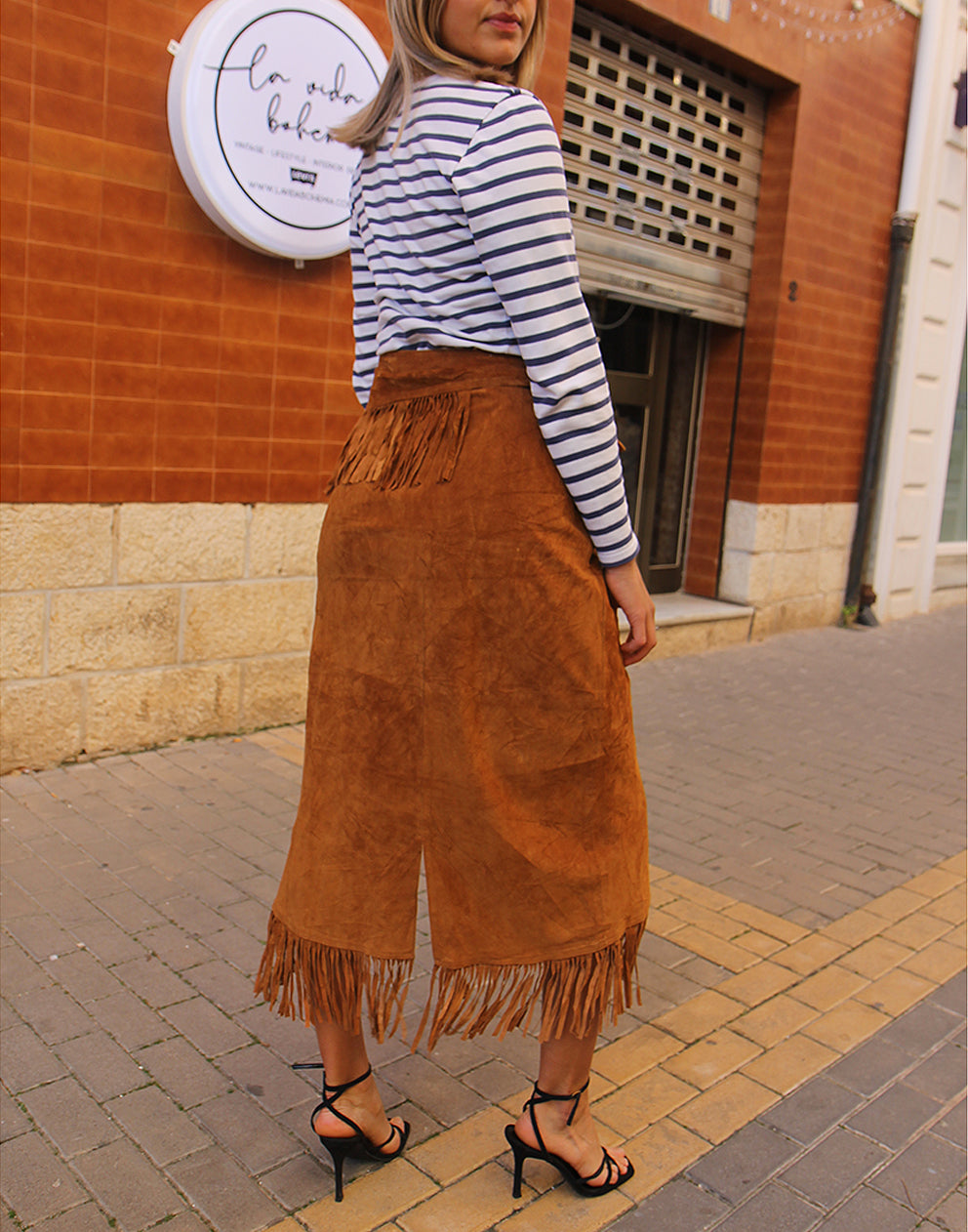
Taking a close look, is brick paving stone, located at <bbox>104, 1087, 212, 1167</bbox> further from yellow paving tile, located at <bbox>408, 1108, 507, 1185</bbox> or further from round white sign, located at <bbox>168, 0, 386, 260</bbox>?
round white sign, located at <bbox>168, 0, 386, 260</bbox>

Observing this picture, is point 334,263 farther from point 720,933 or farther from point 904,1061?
point 904,1061

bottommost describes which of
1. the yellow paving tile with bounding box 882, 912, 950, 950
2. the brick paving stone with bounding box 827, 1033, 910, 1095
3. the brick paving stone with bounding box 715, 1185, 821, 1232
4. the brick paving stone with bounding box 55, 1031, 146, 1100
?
the brick paving stone with bounding box 715, 1185, 821, 1232

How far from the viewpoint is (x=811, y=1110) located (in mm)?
2508

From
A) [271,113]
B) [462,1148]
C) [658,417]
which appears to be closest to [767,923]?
[462,1148]

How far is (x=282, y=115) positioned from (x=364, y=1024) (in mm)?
3438

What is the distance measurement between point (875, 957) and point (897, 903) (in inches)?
18.3

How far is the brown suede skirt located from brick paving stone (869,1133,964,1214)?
742 millimetres

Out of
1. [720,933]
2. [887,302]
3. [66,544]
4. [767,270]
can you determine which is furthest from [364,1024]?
[887,302]

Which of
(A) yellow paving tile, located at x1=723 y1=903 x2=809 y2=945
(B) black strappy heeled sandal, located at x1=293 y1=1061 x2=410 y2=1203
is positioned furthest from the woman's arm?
(A) yellow paving tile, located at x1=723 y1=903 x2=809 y2=945

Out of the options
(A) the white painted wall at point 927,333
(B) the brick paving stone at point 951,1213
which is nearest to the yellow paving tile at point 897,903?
(B) the brick paving stone at point 951,1213

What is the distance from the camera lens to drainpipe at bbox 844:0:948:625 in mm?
8500

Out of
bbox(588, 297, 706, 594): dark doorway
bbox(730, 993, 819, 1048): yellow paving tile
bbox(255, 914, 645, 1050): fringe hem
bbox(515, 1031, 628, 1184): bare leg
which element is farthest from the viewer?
bbox(588, 297, 706, 594): dark doorway

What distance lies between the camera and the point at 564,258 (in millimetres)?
1796

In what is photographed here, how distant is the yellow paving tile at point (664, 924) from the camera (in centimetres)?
340
